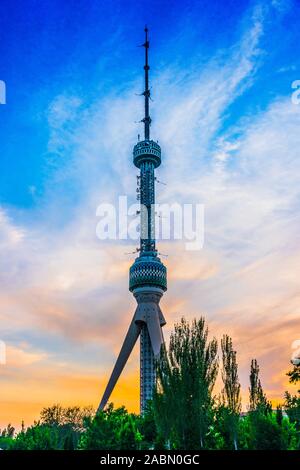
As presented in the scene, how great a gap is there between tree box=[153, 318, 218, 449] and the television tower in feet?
156

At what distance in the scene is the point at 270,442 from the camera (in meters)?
30.4

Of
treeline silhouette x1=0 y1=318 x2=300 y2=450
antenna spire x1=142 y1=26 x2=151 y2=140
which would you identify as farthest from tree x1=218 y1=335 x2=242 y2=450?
antenna spire x1=142 y1=26 x2=151 y2=140

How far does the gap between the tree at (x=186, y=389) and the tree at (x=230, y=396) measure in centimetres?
140

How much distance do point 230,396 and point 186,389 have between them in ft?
16.2

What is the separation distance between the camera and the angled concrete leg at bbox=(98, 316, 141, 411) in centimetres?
8544

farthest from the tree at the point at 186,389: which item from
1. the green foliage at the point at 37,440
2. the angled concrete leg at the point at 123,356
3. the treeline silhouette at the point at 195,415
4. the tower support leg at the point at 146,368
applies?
the angled concrete leg at the point at 123,356

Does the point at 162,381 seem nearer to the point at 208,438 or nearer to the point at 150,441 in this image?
the point at 208,438

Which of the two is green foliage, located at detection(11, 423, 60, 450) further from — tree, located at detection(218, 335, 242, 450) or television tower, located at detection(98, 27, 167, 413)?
television tower, located at detection(98, 27, 167, 413)

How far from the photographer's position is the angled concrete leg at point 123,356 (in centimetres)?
8544

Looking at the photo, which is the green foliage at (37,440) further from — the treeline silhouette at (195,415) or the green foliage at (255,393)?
the green foliage at (255,393)

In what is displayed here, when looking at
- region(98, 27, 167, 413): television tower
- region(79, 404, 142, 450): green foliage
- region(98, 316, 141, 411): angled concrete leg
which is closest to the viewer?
region(79, 404, 142, 450): green foliage

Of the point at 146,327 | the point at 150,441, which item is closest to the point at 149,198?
the point at 146,327

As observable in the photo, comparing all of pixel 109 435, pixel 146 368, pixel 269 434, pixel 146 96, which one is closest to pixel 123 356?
pixel 146 368
